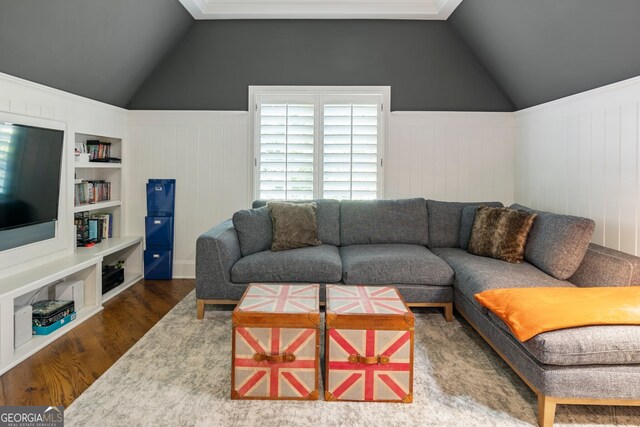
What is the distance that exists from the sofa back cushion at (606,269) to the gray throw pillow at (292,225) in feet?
6.55

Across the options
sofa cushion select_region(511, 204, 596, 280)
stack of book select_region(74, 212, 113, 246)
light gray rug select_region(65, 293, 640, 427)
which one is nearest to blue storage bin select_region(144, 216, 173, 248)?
stack of book select_region(74, 212, 113, 246)

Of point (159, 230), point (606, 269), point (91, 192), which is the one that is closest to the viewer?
point (606, 269)

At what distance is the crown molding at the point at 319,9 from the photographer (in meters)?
3.77

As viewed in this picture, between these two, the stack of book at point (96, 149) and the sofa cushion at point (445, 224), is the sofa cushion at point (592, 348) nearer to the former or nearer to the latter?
the sofa cushion at point (445, 224)

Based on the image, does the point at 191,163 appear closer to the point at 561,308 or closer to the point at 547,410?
the point at 561,308

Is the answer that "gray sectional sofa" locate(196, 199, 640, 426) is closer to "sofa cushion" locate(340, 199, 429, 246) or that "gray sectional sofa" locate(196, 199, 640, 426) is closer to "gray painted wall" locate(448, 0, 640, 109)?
"sofa cushion" locate(340, 199, 429, 246)

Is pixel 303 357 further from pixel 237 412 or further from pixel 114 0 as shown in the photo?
pixel 114 0

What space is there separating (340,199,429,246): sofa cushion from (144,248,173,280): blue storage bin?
1.88 m

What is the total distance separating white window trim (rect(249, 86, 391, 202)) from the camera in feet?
13.3

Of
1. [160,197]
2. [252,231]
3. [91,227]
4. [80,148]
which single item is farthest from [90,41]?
[252,231]

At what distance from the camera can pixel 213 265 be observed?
2.94 meters

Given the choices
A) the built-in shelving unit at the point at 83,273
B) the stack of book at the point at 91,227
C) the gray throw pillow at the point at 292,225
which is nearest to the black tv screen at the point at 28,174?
the built-in shelving unit at the point at 83,273

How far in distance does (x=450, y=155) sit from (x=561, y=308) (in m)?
2.54

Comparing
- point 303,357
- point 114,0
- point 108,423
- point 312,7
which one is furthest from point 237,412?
point 312,7
